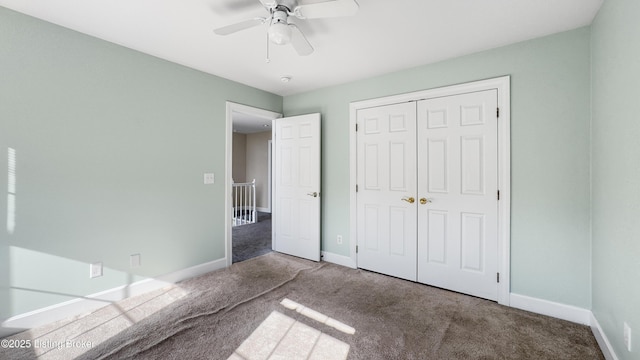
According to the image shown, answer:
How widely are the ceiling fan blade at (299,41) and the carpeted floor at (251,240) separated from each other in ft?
9.27

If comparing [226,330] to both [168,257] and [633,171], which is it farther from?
[633,171]

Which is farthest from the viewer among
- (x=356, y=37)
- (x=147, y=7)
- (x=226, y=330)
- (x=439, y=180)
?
(x=439, y=180)

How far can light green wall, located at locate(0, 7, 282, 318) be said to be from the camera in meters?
1.99

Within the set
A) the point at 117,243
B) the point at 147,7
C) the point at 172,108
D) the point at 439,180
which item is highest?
the point at 147,7

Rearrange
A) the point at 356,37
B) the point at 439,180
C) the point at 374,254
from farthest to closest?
the point at 374,254 < the point at 439,180 < the point at 356,37

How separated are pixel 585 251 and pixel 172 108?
402 centimetres

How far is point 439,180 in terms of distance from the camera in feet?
9.07

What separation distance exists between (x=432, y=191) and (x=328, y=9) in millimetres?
2042

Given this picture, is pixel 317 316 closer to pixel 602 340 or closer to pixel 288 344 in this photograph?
pixel 288 344

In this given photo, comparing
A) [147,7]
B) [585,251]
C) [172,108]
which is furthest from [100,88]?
[585,251]

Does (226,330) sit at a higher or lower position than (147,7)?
lower

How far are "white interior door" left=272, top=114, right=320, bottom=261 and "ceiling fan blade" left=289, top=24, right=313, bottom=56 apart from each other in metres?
1.60

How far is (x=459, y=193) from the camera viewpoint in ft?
8.72

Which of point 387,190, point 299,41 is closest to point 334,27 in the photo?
point 299,41
